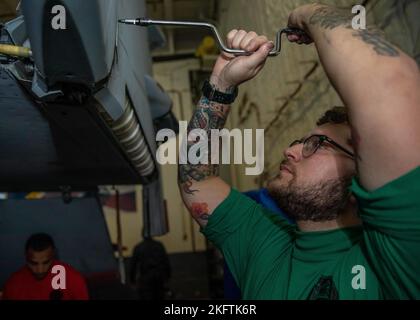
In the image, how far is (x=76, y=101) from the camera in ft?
2.21

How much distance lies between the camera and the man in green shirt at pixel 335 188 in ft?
1.42

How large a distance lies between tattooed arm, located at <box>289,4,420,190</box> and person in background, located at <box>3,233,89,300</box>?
101cm

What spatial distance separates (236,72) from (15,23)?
0.39 m

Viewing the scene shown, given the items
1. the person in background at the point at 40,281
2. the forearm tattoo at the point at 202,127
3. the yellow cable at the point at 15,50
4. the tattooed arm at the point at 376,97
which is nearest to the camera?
the tattooed arm at the point at 376,97

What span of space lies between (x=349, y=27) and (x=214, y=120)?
333mm

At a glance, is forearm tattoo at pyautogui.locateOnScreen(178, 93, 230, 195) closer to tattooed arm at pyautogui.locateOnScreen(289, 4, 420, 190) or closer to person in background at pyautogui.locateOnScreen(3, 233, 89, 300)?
tattooed arm at pyautogui.locateOnScreen(289, 4, 420, 190)

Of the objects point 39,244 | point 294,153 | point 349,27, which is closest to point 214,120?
point 294,153

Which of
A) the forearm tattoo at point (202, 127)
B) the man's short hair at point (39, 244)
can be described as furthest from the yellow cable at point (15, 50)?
the man's short hair at point (39, 244)

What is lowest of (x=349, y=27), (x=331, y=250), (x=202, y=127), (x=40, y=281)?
(x=40, y=281)

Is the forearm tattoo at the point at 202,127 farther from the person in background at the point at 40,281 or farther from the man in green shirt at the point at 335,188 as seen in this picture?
the person in background at the point at 40,281

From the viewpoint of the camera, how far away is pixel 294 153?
700 mm

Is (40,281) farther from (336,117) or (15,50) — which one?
(336,117)
